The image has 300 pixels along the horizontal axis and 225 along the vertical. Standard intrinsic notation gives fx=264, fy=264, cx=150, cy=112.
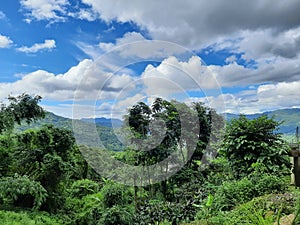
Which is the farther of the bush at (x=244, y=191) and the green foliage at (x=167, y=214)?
the green foliage at (x=167, y=214)

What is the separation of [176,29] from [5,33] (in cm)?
A: 371

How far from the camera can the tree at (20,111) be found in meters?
4.96

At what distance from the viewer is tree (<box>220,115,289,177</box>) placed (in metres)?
4.30

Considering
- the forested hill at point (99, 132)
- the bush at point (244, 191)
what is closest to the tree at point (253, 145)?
the bush at point (244, 191)

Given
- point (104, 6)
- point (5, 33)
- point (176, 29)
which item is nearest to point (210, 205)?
point (176, 29)

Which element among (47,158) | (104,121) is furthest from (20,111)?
(104,121)

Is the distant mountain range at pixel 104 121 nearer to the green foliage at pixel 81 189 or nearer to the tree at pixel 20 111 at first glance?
the tree at pixel 20 111

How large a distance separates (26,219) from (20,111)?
2187 millimetres

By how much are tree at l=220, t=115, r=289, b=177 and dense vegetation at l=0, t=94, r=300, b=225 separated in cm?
2

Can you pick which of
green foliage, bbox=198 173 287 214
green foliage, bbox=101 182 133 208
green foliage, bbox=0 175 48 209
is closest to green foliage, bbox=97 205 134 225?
green foliage, bbox=101 182 133 208

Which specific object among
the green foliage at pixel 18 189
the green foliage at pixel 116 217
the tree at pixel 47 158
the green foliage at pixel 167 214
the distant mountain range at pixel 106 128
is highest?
the distant mountain range at pixel 106 128

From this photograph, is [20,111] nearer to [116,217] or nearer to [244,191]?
[116,217]

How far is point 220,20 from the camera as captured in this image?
497 cm

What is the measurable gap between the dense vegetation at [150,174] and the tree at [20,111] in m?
0.02
